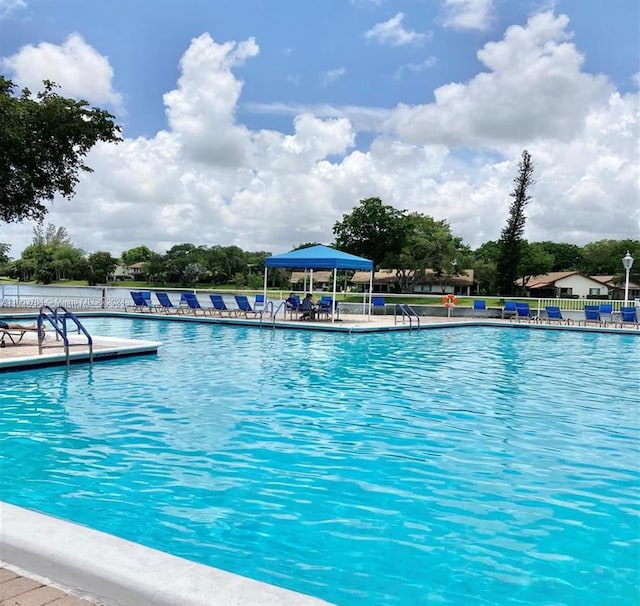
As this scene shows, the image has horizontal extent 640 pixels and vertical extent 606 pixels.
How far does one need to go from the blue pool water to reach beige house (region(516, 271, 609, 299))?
5938 centimetres

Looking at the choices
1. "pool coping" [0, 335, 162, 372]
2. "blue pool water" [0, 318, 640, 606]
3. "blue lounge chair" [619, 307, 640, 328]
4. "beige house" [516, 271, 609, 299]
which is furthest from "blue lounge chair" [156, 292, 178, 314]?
"beige house" [516, 271, 609, 299]

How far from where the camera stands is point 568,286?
65250mm

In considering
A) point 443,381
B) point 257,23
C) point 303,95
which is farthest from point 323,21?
point 443,381

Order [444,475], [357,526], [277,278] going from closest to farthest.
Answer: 1. [357,526]
2. [444,475]
3. [277,278]

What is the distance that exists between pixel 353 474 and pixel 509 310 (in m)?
18.7

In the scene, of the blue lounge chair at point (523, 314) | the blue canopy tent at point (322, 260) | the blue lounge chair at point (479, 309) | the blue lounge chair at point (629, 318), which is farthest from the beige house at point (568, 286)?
the blue canopy tent at point (322, 260)

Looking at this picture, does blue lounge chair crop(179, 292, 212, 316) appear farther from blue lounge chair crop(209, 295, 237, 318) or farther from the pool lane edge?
Answer: the pool lane edge

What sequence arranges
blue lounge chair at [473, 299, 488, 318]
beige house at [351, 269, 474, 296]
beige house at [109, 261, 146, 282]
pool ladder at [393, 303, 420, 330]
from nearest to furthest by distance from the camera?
1. pool ladder at [393, 303, 420, 330]
2. blue lounge chair at [473, 299, 488, 318]
3. beige house at [351, 269, 474, 296]
4. beige house at [109, 261, 146, 282]

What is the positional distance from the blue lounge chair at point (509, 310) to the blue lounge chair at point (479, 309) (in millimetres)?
794

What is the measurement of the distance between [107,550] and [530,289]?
6883cm

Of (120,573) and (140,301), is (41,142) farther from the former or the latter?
(120,573)

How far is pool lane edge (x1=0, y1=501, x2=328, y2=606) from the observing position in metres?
2.15

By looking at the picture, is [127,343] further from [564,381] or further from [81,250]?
[81,250]

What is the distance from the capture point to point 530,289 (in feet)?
218
